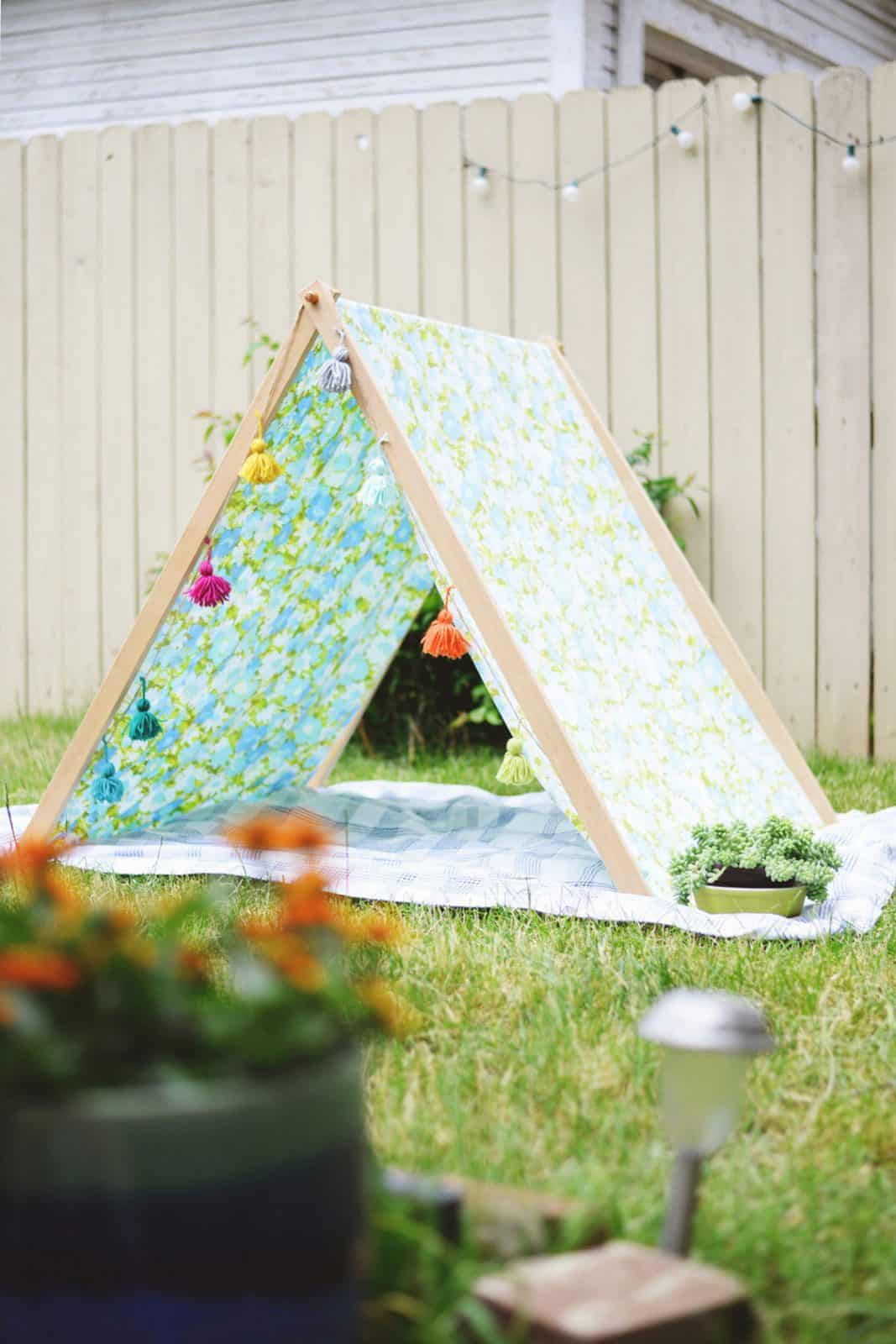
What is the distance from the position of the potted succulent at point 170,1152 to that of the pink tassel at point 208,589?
201cm

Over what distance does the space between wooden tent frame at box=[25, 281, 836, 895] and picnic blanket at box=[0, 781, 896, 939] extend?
0.13m

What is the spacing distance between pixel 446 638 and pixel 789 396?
2277 millimetres

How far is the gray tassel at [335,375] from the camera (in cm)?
285

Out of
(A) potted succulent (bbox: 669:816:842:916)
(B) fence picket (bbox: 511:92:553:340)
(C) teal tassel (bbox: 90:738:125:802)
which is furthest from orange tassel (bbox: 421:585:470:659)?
(B) fence picket (bbox: 511:92:553:340)

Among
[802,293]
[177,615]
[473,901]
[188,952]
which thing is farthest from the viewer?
[802,293]

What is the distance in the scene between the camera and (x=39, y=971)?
92 cm

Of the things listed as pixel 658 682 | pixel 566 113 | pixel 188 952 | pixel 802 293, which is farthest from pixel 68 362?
pixel 188 952

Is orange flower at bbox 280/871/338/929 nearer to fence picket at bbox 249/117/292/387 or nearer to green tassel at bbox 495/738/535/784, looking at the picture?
green tassel at bbox 495/738/535/784

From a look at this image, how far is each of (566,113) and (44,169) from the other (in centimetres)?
202

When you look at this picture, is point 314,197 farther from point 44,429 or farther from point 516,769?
point 516,769

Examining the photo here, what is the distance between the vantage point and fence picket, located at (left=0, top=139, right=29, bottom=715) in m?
5.58

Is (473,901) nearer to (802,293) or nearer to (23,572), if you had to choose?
(802,293)

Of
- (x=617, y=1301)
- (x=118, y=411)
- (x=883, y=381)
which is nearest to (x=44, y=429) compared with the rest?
(x=118, y=411)

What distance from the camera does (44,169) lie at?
18.4 ft
